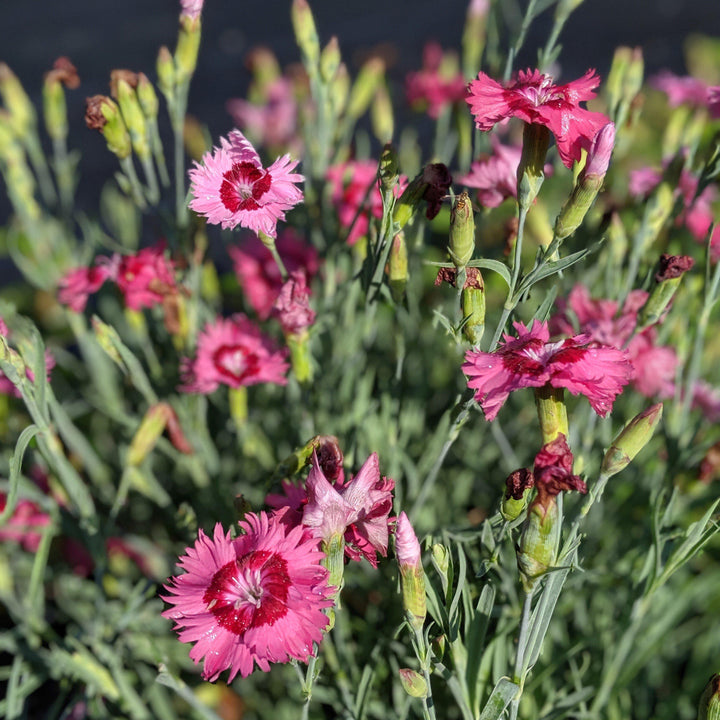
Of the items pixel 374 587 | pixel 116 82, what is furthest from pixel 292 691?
pixel 116 82

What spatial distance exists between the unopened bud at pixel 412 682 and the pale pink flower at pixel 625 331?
1.45 feet

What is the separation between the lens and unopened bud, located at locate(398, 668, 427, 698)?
69 cm

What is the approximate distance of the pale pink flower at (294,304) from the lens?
3.09 ft

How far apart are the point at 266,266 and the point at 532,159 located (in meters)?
0.66

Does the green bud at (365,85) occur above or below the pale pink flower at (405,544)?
above

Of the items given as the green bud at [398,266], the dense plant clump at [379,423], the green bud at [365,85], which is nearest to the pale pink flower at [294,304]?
the dense plant clump at [379,423]

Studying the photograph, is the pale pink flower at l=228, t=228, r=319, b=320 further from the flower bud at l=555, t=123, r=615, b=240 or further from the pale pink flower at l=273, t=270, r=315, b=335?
the flower bud at l=555, t=123, r=615, b=240

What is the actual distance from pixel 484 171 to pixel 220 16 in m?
3.61

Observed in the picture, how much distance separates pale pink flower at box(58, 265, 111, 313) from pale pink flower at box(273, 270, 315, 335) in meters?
0.37

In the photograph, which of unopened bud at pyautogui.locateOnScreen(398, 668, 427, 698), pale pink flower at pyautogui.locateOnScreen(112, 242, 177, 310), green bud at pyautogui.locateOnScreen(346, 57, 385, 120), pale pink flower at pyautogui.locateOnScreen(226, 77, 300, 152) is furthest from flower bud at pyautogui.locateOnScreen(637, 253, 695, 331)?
pale pink flower at pyautogui.locateOnScreen(226, 77, 300, 152)

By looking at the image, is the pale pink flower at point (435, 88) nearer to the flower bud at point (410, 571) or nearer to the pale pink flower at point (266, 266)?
the pale pink flower at point (266, 266)

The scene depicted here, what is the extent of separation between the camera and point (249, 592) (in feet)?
2.39

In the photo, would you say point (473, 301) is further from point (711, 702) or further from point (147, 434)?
point (147, 434)

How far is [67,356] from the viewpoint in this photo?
5.50 ft
